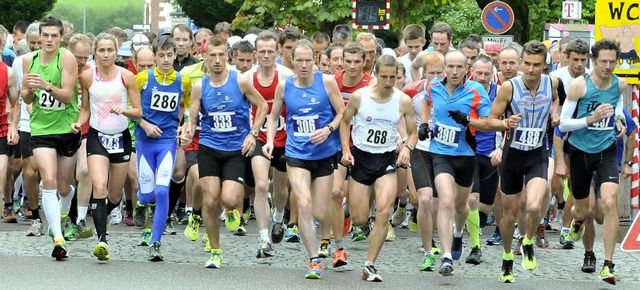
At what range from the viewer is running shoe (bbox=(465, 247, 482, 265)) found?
506 inches

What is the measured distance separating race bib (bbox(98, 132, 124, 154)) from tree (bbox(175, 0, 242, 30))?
1632 inches

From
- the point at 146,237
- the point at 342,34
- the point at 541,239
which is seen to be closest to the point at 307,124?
the point at 146,237

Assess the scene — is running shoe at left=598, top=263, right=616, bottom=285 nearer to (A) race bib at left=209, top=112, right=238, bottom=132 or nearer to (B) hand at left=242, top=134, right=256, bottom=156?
(B) hand at left=242, top=134, right=256, bottom=156

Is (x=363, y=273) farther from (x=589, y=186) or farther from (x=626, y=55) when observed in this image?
(x=626, y=55)

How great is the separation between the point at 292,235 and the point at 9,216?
3512mm

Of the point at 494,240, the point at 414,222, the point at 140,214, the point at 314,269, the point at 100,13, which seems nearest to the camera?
the point at 314,269

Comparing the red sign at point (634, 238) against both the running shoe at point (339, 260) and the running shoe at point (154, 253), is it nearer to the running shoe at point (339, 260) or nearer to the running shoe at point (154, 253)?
the running shoe at point (339, 260)

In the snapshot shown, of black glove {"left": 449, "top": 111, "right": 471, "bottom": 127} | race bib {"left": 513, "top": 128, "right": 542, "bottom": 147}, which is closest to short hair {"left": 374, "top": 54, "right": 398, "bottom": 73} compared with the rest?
black glove {"left": 449, "top": 111, "right": 471, "bottom": 127}

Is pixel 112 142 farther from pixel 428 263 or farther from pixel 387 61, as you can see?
pixel 428 263

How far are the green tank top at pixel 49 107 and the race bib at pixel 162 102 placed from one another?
0.78m

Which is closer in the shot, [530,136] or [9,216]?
[530,136]

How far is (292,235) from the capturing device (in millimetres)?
14305

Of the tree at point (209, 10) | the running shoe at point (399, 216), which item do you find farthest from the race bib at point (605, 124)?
the tree at point (209, 10)

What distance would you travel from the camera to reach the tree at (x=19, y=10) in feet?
182
